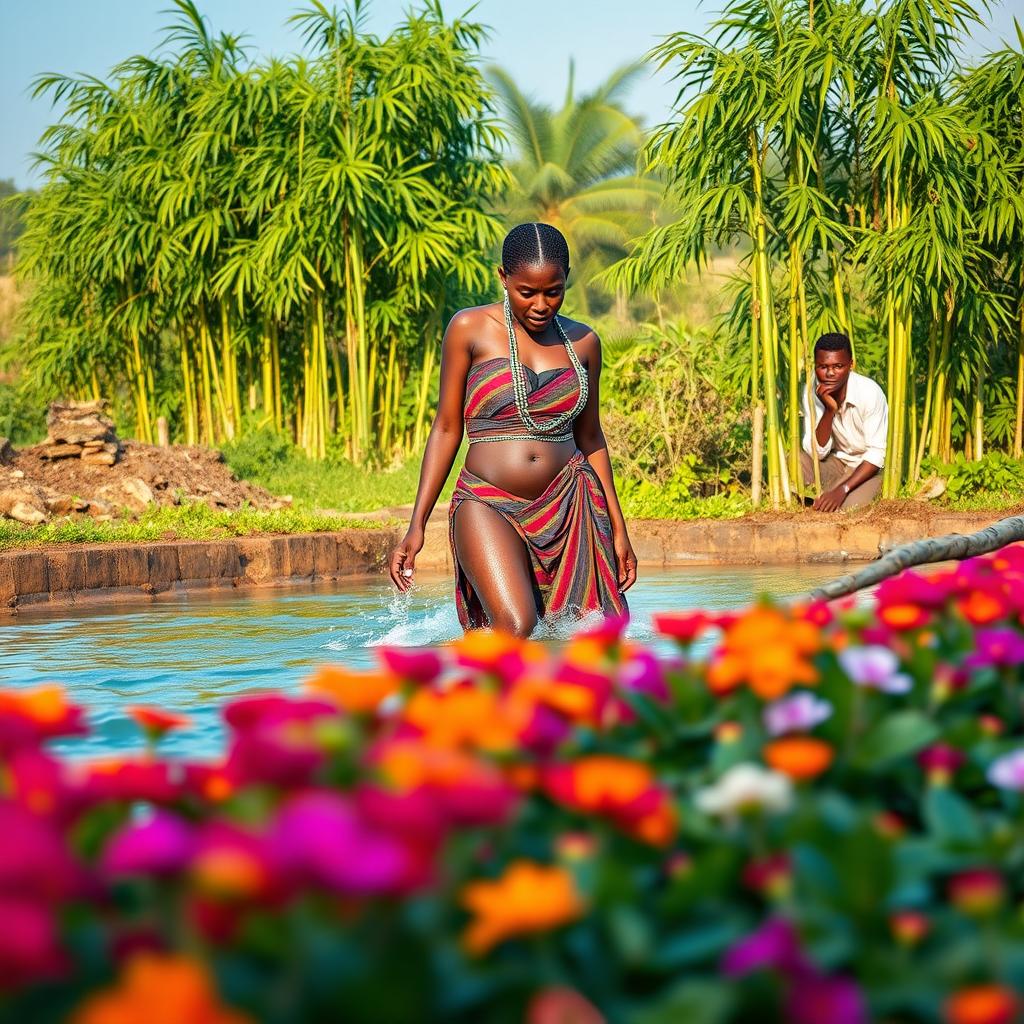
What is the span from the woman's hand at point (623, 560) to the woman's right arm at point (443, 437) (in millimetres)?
644

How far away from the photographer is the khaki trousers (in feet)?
34.1

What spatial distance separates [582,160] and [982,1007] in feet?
109

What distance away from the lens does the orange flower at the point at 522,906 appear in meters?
0.86

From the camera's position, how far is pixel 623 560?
4.96 m

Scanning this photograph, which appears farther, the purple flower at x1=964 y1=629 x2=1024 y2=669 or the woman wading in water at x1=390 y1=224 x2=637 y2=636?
the woman wading in water at x1=390 y1=224 x2=637 y2=636

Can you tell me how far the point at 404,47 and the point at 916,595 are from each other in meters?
12.5

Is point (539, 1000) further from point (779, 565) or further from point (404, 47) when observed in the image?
point (404, 47)

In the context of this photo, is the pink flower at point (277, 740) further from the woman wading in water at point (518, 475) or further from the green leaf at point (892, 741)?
the woman wading in water at point (518, 475)

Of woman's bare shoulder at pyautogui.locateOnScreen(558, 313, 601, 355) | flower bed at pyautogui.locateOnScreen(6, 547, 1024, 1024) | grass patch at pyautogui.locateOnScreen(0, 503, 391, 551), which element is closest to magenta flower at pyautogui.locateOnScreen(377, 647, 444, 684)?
flower bed at pyautogui.locateOnScreen(6, 547, 1024, 1024)

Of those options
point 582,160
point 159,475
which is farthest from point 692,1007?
point 582,160

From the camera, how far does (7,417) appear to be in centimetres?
1684

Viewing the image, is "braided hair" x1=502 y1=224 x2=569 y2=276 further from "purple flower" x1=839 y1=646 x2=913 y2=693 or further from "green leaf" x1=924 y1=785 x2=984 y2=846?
"green leaf" x1=924 y1=785 x2=984 y2=846

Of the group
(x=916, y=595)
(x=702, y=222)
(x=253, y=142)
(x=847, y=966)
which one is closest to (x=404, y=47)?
(x=253, y=142)

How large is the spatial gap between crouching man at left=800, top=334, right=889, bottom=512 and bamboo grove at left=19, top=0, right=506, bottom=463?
4.42m
